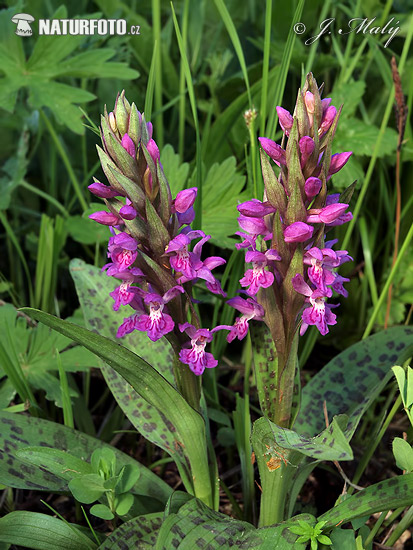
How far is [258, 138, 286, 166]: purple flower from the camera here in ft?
4.23

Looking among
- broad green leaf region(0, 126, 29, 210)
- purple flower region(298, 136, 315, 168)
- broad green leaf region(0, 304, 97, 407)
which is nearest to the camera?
purple flower region(298, 136, 315, 168)

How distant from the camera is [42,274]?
7.77ft

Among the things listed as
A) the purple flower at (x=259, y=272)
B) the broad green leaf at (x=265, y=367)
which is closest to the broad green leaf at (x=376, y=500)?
the broad green leaf at (x=265, y=367)

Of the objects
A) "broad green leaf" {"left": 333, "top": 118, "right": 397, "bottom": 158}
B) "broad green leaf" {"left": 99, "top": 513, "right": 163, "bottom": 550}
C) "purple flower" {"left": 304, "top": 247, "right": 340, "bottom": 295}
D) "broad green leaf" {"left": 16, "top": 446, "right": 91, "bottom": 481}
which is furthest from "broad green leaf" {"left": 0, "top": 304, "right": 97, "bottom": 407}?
"broad green leaf" {"left": 333, "top": 118, "right": 397, "bottom": 158}

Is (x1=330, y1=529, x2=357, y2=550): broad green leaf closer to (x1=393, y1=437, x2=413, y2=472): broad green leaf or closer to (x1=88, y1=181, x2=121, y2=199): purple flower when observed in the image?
(x1=393, y1=437, x2=413, y2=472): broad green leaf

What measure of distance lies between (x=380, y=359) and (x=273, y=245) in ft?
2.19

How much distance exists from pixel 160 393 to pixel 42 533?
19.2 inches

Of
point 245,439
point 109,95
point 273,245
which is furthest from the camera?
point 109,95

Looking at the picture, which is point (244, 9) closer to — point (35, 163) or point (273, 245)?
point (35, 163)

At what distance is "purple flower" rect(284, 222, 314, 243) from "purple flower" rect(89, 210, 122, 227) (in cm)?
38

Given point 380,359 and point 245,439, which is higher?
point 380,359

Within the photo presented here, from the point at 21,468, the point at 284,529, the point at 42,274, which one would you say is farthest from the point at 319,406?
the point at 42,274

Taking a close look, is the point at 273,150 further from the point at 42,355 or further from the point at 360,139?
the point at 360,139

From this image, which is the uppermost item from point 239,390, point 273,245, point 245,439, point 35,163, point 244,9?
point 244,9
